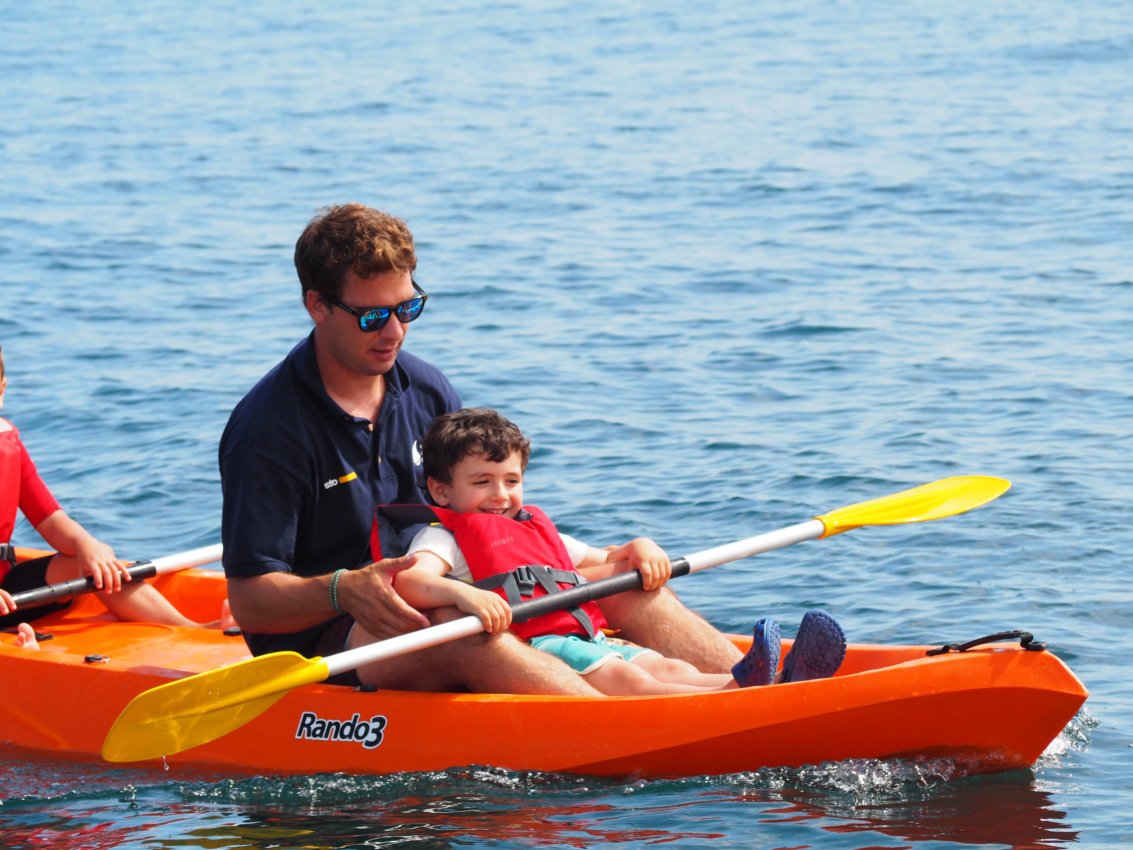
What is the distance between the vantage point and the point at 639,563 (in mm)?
5102

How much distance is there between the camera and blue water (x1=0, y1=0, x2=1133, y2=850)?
4.93 meters

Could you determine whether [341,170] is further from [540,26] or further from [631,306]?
[540,26]

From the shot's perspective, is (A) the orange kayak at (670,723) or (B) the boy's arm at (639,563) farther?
(B) the boy's arm at (639,563)

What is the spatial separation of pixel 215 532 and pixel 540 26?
19.5m

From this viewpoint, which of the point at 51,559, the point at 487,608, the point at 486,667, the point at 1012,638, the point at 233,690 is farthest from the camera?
the point at 51,559

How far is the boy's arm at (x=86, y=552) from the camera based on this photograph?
6199 millimetres

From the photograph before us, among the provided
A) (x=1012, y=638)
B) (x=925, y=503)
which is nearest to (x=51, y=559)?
(x=925, y=503)

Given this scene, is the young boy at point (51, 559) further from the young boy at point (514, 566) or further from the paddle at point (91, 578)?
the young boy at point (514, 566)

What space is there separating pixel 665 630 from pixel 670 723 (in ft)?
1.70

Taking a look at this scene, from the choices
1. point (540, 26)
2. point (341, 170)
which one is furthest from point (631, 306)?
point (540, 26)

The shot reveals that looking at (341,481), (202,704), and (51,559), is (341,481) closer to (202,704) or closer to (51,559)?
(202,704)

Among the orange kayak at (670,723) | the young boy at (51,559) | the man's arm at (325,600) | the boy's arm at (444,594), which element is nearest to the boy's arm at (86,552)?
the young boy at (51,559)

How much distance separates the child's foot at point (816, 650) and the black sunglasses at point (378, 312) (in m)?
1.36

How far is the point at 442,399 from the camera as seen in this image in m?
5.32
